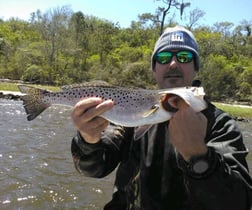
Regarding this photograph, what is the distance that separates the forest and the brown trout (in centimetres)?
4422

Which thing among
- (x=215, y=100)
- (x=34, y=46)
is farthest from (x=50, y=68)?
(x=215, y=100)

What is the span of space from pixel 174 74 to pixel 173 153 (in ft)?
2.80

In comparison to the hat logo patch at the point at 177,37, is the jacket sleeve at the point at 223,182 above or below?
below

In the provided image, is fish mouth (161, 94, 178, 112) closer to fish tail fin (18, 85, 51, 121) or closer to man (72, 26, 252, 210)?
man (72, 26, 252, 210)

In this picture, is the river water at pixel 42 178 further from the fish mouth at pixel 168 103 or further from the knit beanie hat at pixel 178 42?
the fish mouth at pixel 168 103

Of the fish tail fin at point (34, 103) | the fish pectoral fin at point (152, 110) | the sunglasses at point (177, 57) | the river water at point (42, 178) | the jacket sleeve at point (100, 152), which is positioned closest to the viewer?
the fish pectoral fin at point (152, 110)

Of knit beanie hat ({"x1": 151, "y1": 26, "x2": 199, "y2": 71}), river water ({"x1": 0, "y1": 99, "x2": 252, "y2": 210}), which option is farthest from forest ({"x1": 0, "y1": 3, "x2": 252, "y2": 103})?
knit beanie hat ({"x1": 151, "y1": 26, "x2": 199, "y2": 71})

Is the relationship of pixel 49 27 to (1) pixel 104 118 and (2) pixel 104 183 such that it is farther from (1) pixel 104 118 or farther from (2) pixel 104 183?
(1) pixel 104 118

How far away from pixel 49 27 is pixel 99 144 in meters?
64.0

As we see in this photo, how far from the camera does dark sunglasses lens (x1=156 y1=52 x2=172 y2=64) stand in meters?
3.68

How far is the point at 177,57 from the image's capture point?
144 inches

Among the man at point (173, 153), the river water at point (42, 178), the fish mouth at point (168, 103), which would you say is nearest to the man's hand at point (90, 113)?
the man at point (173, 153)

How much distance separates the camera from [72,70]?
6319 cm

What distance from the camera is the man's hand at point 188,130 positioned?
100 inches
